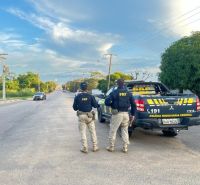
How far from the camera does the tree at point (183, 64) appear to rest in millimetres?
32594

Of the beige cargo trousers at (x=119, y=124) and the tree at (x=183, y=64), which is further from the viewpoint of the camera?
the tree at (x=183, y=64)

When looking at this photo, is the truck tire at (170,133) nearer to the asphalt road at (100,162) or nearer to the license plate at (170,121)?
the asphalt road at (100,162)

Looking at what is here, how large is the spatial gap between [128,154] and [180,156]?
4.04ft

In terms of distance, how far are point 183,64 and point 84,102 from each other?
84.5ft

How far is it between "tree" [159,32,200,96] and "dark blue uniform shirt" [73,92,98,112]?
2461 centimetres

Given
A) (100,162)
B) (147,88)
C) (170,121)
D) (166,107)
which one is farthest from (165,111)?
(147,88)

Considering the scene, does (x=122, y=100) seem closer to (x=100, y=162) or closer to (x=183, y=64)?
(x=100, y=162)

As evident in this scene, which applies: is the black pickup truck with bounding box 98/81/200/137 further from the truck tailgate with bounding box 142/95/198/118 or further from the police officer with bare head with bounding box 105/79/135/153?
the police officer with bare head with bounding box 105/79/135/153

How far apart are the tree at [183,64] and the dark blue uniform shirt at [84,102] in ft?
80.8

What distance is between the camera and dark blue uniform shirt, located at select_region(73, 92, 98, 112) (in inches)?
350

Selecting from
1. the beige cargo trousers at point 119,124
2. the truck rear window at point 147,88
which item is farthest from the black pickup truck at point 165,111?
the truck rear window at point 147,88

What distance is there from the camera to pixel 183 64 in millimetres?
33125

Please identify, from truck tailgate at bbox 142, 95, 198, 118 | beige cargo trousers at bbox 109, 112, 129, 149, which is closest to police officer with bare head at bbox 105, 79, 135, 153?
beige cargo trousers at bbox 109, 112, 129, 149

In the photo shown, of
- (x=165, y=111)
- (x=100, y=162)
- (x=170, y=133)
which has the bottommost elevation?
(x=100, y=162)
